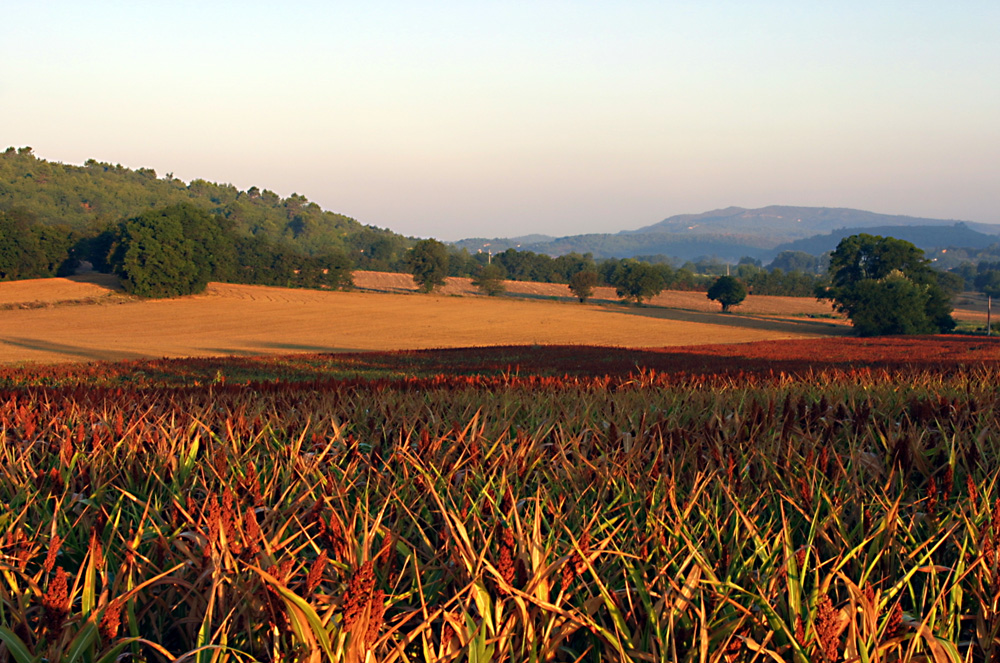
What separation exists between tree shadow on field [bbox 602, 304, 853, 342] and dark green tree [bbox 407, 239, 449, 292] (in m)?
24.8

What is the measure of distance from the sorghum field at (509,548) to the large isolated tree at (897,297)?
48592 millimetres

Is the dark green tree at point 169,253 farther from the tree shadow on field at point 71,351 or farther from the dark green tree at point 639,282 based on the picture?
the dark green tree at point 639,282

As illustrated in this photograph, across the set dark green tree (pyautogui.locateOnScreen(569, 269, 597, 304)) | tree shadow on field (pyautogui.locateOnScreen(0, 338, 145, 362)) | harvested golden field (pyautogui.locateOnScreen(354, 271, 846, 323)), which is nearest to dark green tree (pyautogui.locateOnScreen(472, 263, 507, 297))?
harvested golden field (pyautogui.locateOnScreen(354, 271, 846, 323))

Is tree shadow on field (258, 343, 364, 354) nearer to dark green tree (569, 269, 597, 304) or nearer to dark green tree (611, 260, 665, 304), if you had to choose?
dark green tree (569, 269, 597, 304)

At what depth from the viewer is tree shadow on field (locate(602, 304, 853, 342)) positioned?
53.8 m

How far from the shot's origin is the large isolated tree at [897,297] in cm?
4584

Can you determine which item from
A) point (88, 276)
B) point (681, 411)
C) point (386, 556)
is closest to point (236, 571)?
point (386, 556)

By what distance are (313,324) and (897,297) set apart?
42.6m

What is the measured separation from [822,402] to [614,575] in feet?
10.5

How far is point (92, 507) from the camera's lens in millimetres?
2604

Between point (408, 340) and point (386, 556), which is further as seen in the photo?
point (408, 340)

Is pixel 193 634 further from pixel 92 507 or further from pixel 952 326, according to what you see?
pixel 952 326

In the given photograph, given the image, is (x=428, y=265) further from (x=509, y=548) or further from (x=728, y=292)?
(x=509, y=548)

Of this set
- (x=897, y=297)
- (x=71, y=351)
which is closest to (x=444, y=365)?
(x=71, y=351)
